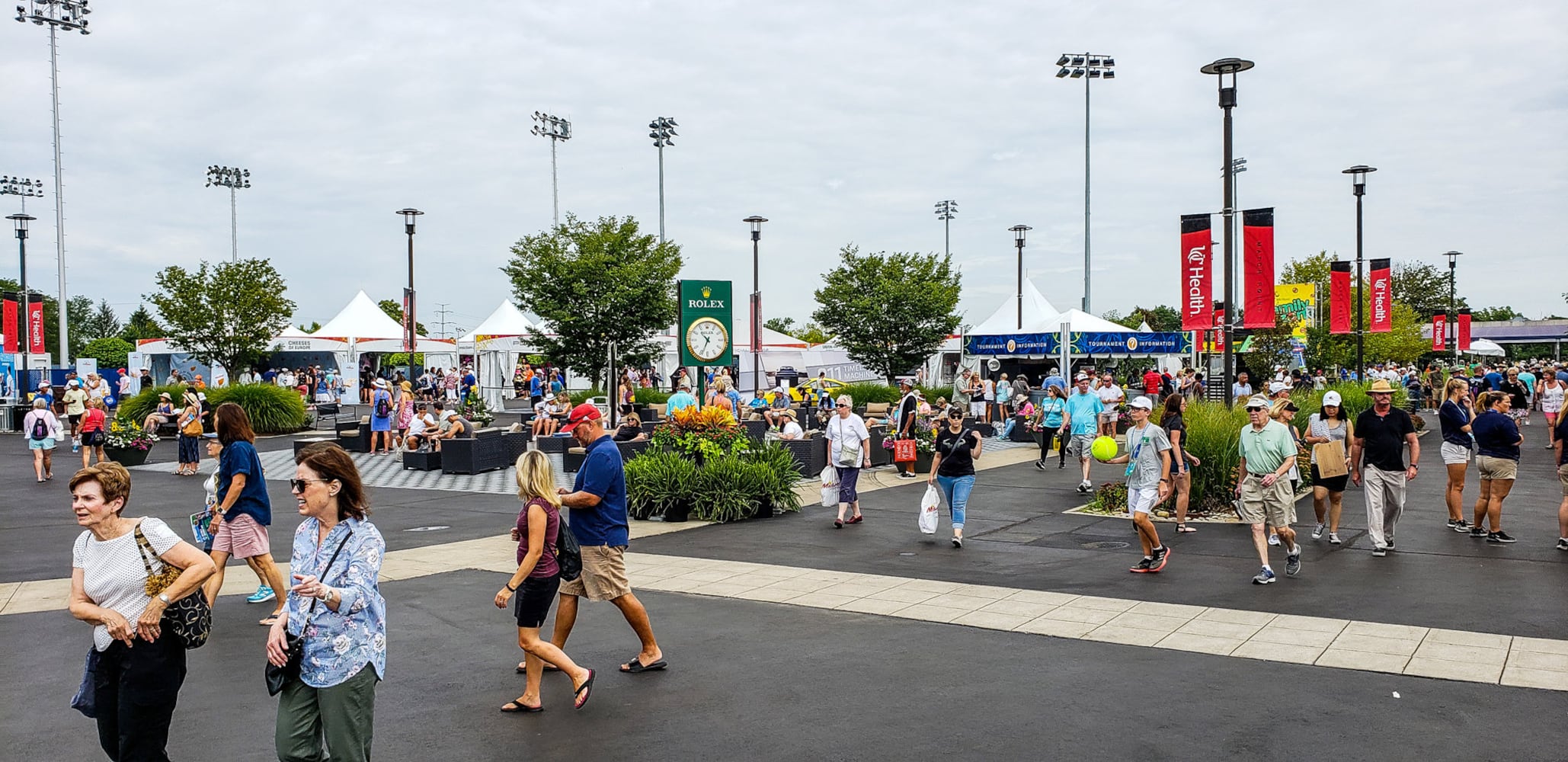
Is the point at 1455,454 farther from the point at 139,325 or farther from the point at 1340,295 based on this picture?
the point at 139,325

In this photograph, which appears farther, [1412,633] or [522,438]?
[522,438]

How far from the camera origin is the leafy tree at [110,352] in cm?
6041

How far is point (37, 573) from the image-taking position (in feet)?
34.1

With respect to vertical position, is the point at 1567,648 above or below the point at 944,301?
below

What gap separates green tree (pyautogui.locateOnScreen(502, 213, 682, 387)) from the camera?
33.1m

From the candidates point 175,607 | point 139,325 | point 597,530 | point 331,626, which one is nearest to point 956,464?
point 597,530

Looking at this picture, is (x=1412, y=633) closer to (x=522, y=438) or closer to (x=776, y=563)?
(x=776, y=563)

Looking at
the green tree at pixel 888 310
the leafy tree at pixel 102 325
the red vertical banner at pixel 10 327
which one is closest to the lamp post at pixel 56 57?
the red vertical banner at pixel 10 327

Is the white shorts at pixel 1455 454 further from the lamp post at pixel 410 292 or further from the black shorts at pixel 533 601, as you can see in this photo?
the lamp post at pixel 410 292

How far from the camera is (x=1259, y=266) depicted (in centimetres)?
1656

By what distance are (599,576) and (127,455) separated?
18.8 meters

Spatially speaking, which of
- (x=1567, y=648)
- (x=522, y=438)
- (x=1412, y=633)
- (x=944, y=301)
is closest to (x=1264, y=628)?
(x=1412, y=633)

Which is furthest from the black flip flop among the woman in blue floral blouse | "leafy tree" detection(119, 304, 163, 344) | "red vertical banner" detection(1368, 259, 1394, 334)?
"leafy tree" detection(119, 304, 163, 344)

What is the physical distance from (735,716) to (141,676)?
2.77m
